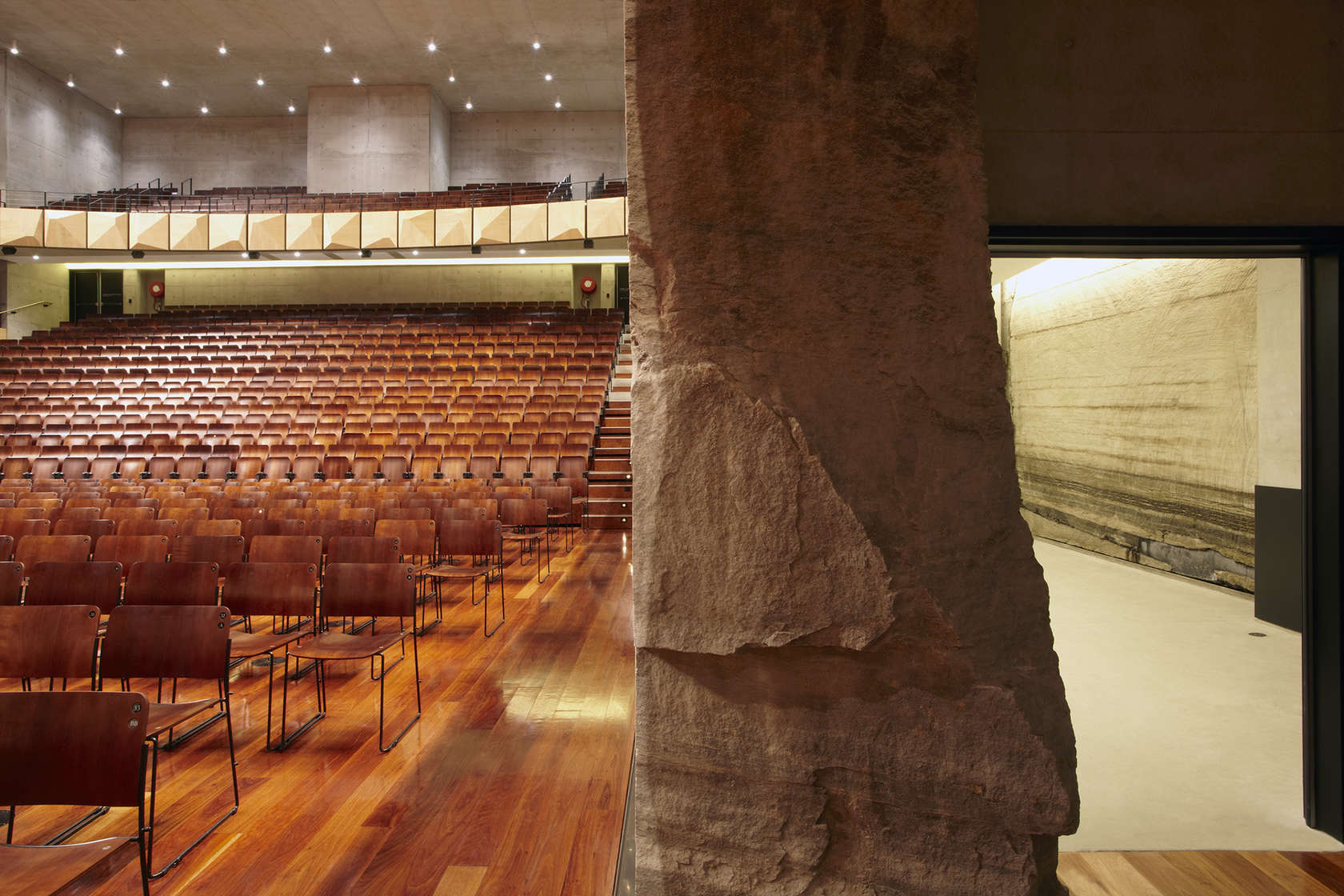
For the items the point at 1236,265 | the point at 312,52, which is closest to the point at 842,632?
the point at 1236,265

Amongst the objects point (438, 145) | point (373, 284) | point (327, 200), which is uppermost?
point (438, 145)

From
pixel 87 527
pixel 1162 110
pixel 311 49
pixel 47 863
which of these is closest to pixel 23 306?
pixel 311 49

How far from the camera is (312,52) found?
15305mm

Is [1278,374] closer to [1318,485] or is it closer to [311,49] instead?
[1318,485]

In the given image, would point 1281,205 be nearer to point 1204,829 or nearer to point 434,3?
point 1204,829

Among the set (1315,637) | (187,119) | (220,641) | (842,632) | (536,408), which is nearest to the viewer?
(842,632)

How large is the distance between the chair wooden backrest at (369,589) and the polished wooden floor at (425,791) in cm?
42

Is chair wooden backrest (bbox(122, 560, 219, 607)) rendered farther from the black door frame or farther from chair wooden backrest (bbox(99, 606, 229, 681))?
the black door frame

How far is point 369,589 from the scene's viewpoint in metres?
3.02

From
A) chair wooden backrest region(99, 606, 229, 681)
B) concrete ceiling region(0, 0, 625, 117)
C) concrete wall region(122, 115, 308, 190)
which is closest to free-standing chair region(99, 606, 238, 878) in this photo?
chair wooden backrest region(99, 606, 229, 681)

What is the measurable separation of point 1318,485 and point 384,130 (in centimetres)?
1842

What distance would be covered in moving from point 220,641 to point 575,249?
12.7m

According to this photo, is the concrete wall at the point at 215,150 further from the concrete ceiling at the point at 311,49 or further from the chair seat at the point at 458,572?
the chair seat at the point at 458,572

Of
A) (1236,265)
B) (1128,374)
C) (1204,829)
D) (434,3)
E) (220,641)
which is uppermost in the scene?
(434,3)
